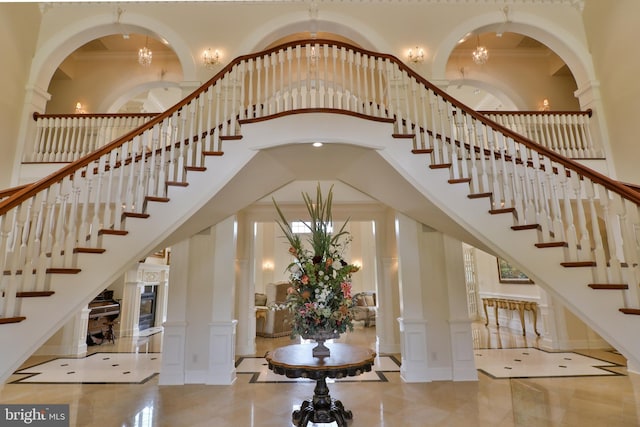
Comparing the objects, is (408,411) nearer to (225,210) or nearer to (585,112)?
(225,210)

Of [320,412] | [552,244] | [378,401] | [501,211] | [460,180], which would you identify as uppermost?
[460,180]

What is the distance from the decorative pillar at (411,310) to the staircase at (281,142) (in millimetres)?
1710

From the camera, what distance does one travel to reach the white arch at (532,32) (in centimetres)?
566

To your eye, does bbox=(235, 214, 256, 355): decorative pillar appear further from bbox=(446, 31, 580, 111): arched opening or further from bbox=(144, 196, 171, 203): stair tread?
Result: bbox=(446, 31, 580, 111): arched opening

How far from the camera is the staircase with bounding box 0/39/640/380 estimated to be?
2.41 meters

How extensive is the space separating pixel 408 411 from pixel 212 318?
2.76 m

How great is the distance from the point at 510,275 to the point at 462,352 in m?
5.24

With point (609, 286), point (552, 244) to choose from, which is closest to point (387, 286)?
point (552, 244)

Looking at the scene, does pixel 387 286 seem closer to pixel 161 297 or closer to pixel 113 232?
pixel 113 232

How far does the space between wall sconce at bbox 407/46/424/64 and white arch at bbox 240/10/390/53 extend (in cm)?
39

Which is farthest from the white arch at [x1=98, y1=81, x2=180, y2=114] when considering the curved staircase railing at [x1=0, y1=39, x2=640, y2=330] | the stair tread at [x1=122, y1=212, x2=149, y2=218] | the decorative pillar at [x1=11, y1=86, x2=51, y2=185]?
the stair tread at [x1=122, y1=212, x2=149, y2=218]

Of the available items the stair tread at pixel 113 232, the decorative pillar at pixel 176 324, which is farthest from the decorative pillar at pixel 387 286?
the stair tread at pixel 113 232

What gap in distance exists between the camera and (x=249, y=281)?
6828 millimetres

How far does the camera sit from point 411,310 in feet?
15.8
